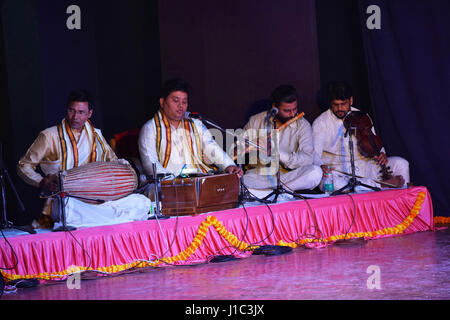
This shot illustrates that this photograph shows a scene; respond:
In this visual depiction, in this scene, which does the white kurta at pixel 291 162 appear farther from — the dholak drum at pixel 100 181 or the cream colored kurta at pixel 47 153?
the cream colored kurta at pixel 47 153

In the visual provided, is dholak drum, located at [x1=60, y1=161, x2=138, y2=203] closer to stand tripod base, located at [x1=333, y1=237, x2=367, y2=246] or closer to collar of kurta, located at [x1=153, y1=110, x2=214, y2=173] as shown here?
collar of kurta, located at [x1=153, y1=110, x2=214, y2=173]

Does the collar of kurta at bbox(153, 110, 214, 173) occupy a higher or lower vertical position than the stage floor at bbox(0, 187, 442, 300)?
higher

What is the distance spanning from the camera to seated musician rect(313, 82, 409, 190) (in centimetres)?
586

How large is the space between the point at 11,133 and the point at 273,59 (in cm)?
276

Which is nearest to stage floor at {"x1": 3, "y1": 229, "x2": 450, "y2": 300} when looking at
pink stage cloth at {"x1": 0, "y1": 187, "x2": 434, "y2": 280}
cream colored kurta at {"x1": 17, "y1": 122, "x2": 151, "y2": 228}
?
pink stage cloth at {"x1": 0, "y1": 187, "x2": 434, "y2": 280}

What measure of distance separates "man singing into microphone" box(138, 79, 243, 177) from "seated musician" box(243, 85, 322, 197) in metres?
0.38

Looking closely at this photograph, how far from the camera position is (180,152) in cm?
548

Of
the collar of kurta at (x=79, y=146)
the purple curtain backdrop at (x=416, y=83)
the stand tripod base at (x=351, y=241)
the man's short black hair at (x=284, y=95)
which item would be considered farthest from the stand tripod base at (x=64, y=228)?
the purple curtain backdrop at (x=416, y=83)

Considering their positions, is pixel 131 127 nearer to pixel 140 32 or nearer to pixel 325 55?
pixel 140 32

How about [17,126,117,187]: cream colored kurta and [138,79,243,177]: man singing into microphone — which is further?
[138,79,243,177]: man singing into microphone

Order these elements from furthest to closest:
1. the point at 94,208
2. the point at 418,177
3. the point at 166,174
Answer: the point at 418,177 < the point at 166,174 < the point at 94,208

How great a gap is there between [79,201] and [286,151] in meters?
2.34

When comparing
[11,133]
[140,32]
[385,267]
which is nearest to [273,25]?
[140,32]

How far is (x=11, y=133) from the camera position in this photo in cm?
561
